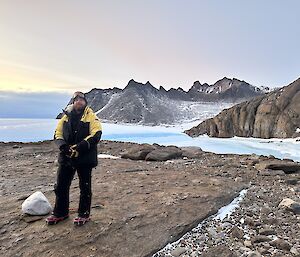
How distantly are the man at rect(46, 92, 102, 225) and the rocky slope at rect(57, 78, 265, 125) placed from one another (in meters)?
77.2

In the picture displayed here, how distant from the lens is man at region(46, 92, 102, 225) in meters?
3.97

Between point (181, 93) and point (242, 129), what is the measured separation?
8179 centimetres

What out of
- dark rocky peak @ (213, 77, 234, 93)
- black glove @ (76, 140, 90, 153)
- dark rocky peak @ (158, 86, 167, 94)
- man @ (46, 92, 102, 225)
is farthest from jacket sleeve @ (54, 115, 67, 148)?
dark rocky peak @ (213, 77, 234, 93)

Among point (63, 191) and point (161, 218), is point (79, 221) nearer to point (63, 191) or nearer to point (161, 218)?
point (63, 191)

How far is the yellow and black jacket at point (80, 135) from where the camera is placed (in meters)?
3.98

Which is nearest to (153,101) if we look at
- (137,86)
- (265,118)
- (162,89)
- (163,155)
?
(137,86)

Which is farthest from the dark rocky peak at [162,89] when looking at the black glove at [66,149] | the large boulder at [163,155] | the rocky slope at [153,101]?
the black glove at [66,149]

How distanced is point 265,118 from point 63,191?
44.7 meters

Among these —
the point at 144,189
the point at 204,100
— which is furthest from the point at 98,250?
the point at 204,100

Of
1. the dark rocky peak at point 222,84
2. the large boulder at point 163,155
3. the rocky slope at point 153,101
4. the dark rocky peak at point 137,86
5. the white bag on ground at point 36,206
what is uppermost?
the dark rocky peak at point 222,84

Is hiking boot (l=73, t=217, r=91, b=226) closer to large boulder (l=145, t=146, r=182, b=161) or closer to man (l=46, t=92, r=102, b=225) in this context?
man (l=46, t=92, r=102, b=225)

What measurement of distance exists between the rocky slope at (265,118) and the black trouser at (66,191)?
40.1 metres

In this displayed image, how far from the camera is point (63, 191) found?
4105 mm

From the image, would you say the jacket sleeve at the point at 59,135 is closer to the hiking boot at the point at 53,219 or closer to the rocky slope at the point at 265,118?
the hiking boot at the point at 53,219
